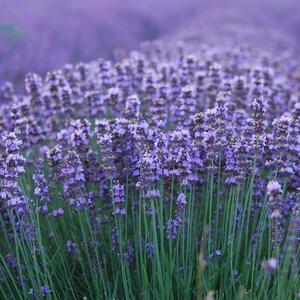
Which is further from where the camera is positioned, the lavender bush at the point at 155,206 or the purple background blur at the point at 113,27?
the purple background blur at the point at 113,27

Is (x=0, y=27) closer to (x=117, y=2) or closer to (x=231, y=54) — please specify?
(x=231, y=54)

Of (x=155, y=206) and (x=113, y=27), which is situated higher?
(x=113, y=27)

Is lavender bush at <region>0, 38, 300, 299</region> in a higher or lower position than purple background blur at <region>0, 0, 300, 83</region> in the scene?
lower

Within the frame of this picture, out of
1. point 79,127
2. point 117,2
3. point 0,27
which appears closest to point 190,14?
point 117,2

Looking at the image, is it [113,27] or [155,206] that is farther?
[113,27]

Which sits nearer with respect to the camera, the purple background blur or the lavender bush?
the lavender bush
